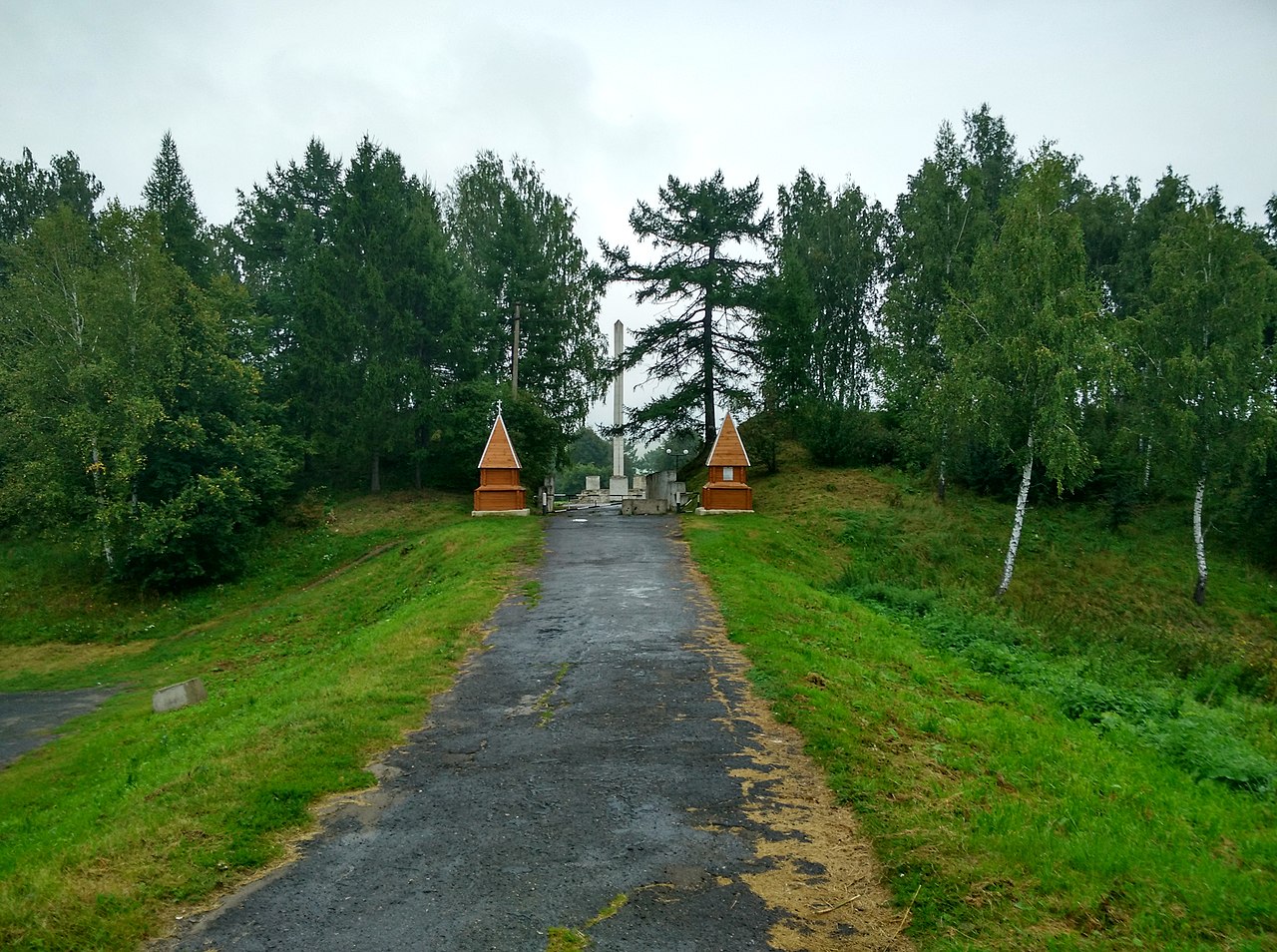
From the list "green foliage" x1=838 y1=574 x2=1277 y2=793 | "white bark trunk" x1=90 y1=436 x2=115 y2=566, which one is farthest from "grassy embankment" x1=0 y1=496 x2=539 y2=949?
"green foliage" x1=838 y1=574 x2=1277 y2=793

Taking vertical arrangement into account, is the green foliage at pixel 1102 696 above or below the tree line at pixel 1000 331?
below

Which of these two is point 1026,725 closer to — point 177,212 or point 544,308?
point 544,308

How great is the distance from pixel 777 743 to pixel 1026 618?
14.6 metres

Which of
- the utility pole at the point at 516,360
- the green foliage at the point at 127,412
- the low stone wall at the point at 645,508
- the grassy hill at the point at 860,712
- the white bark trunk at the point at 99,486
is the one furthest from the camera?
the utility pole at the point at 516,360

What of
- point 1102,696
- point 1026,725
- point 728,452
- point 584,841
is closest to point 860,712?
point 1026,725

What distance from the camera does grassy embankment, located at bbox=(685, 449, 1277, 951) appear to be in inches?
203

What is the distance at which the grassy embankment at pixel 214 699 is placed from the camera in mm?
5562

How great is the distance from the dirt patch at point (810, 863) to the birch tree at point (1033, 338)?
1675cm

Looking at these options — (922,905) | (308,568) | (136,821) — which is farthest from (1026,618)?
(308,568)

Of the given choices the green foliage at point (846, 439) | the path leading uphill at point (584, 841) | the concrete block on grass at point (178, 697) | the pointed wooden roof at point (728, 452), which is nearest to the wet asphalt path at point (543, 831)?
the path leading uphill at point (584, 841)

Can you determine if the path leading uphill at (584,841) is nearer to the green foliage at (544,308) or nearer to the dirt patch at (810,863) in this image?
the dirt patch at (810,863)

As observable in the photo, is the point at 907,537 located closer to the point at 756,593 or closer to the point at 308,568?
the point at 756,593

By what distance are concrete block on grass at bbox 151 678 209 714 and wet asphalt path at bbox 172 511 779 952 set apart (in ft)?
20.7

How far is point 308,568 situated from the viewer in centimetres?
2798
